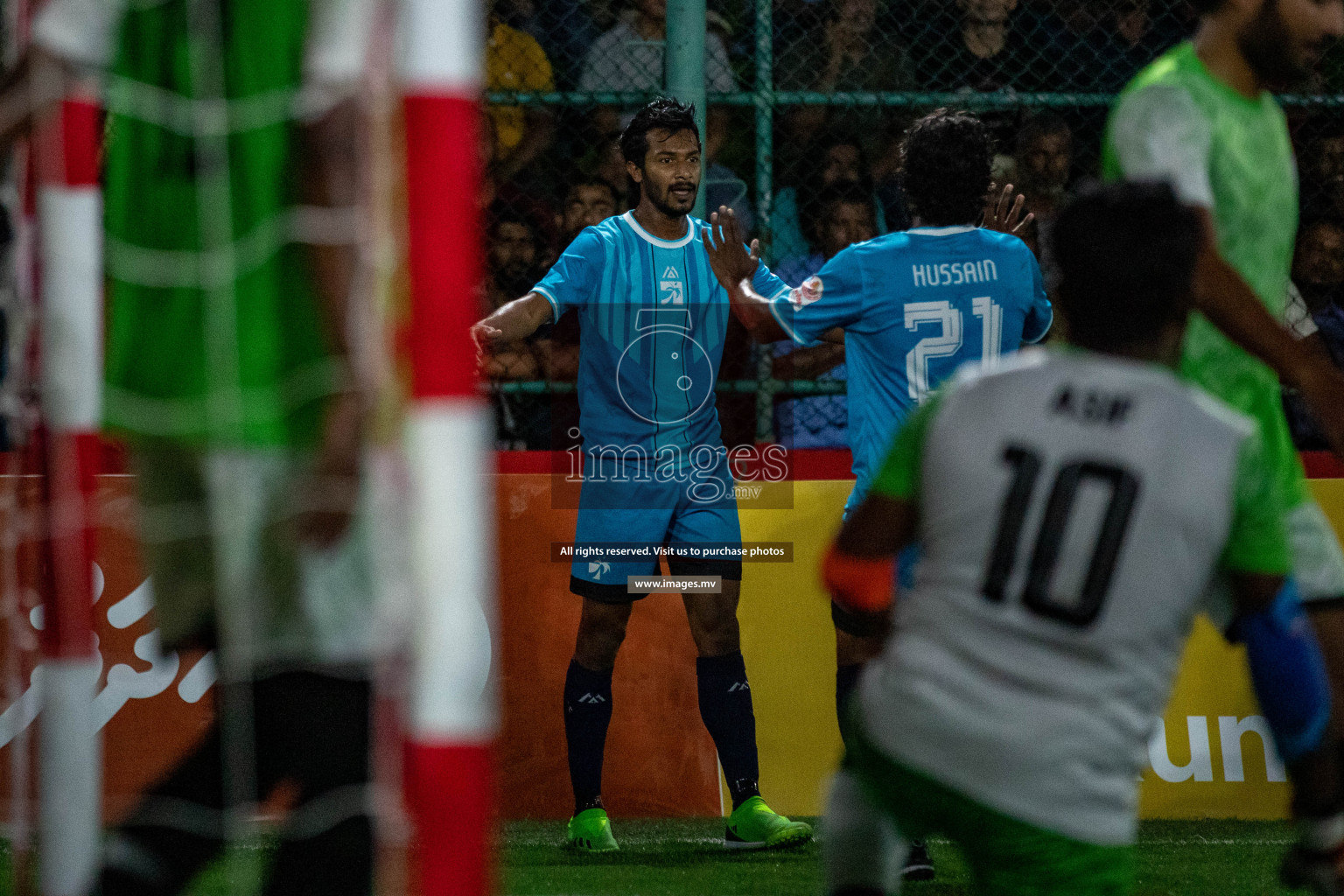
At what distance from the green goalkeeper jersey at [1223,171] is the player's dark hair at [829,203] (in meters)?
3.13

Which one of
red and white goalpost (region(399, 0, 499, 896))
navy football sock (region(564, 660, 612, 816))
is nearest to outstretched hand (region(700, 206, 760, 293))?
navy football sock (region(564, 660, 612, 816))

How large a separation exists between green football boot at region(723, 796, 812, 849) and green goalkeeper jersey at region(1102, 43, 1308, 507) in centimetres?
221

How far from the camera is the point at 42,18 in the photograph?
2221 mm

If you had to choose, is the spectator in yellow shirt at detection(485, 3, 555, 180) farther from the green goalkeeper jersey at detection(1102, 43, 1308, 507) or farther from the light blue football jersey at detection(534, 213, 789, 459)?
the green goalkeeper jersey at detection(1102, 43, 1308, 507)

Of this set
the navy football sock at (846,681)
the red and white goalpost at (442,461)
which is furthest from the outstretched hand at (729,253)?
the red and white goalpost at (442,461)

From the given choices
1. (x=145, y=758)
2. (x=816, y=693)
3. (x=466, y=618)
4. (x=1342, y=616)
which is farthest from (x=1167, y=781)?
(x=466, y=618)

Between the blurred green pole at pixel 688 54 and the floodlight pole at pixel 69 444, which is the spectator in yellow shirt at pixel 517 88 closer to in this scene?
the blurred green pole at pixel 688 54

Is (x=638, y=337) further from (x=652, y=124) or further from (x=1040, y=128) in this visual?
(x=1040, y=128)

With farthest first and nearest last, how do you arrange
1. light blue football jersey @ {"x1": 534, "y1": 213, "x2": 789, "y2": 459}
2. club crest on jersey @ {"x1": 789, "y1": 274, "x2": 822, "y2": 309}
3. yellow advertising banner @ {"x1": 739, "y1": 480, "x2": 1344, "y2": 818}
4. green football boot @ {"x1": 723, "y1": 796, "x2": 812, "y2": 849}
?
yellow advertising banner @ {"x1": 739, "y1": 480, "x2": 1344, "y2": 818} → light blue football jersey @ {"x1": 534, "y1": 213, "x2": 789, "y2": 459} → green football boot @ {"x1": 723, "y1": 796, "x2": 812, "y2": 849} → club crest on jersey @ {"x1": 789, "y1": 274, "x2": 822, "y2": 309}

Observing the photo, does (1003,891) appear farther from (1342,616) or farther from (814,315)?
(814,315)

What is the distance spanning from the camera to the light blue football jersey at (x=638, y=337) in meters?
5.04

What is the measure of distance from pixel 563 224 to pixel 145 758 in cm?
253

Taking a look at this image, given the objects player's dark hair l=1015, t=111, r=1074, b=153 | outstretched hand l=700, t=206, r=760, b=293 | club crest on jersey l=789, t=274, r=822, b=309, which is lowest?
club crest on jersey l=789, t=274, r=822, b=309

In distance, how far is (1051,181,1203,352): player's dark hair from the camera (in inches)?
85.3
